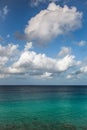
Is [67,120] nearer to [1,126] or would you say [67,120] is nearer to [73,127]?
[73,127]

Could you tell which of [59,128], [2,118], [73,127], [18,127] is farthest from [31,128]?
[2,118]

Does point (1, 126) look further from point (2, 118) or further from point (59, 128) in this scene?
point (59, 128)

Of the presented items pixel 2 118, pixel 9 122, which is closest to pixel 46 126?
pixel 9 122

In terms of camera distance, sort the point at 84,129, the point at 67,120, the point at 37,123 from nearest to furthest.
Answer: the point at 84,129 → the point at 37,123 → the point at 67,120

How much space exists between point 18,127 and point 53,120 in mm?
6570

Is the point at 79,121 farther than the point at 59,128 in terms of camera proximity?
Yes

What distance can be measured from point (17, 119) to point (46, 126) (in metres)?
6.06

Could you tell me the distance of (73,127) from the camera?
28.1 m

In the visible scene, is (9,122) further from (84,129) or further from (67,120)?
(84,129)

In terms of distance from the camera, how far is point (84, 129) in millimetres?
27078

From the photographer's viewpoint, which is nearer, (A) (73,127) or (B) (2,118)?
(A) (73,127)

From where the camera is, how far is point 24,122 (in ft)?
101

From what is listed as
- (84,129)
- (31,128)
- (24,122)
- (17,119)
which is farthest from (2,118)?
(84,129)

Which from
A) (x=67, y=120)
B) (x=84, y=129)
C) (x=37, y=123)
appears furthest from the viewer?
(x=67, y=120)
